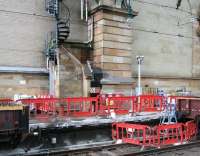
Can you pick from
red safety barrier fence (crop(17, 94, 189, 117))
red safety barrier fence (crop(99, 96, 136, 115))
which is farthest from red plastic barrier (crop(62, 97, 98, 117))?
red safety barrier fence (crop(99, 96, 136, 115))

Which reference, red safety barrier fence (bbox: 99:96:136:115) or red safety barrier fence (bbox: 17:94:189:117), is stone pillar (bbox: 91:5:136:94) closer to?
red safety barrier fence (bbox: 17:94:189:117)

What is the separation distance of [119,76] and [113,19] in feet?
11.8

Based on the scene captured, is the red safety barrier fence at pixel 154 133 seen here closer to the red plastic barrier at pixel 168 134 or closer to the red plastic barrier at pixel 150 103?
the red plastic barrier at pixel 168 134

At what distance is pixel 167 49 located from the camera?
28.4 m

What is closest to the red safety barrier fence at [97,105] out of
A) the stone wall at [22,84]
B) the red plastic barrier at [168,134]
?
the red plastic barrier at [168,134]

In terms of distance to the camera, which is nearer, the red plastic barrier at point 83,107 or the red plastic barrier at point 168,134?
the red plastic barrier at point 168,134

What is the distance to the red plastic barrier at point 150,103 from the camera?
60.2 feet

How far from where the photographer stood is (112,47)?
76.5 feet

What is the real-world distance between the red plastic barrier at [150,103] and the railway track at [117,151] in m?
4.76

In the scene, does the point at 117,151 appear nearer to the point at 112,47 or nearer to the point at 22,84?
the point at 22,84

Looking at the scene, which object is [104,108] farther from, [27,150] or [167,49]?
[167,49]

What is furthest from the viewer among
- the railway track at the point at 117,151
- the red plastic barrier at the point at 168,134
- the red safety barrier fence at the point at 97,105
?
the red safety barrier fence at the point at 97,105

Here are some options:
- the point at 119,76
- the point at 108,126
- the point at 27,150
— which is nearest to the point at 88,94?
the point at 119,76

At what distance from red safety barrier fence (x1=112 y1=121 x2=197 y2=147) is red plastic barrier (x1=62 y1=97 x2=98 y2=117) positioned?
78.9 inches
